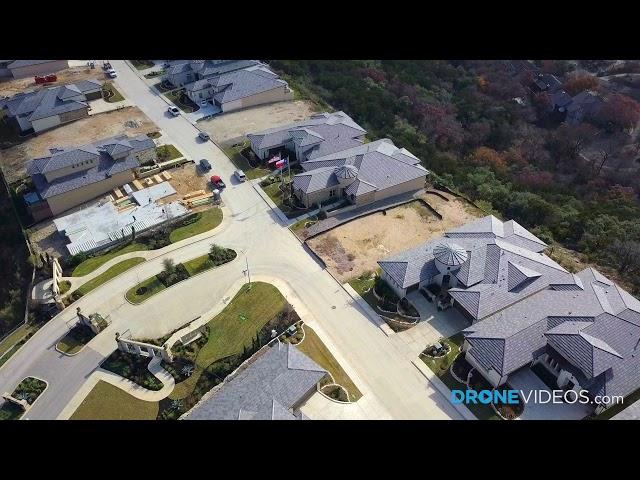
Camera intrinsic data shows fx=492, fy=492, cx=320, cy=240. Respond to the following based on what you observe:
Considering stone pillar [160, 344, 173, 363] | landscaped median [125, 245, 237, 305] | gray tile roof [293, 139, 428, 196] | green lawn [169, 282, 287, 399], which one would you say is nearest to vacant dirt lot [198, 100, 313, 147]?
gray tile roof [293, 139, 428, 196]

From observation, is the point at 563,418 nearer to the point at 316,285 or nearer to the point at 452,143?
the point at 316,285

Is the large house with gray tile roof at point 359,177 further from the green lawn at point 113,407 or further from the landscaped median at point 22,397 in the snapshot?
the landscaped median at point 22,397

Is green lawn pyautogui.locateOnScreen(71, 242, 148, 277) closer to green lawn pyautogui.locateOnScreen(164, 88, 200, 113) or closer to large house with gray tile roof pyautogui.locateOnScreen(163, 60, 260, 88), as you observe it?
green lawn pyautogui.locateOnScreen(164, 88, 200, 113)

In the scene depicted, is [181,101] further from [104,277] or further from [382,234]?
[382,234]

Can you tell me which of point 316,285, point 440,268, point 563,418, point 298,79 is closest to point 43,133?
point 298,79

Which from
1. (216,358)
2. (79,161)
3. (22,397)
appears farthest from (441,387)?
(79,161)

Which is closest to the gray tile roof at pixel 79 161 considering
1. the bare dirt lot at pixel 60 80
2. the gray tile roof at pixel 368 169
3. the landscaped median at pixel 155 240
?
the landscaped median at pixel 155 240

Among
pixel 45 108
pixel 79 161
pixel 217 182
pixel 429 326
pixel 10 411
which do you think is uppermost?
pixel 45 108
